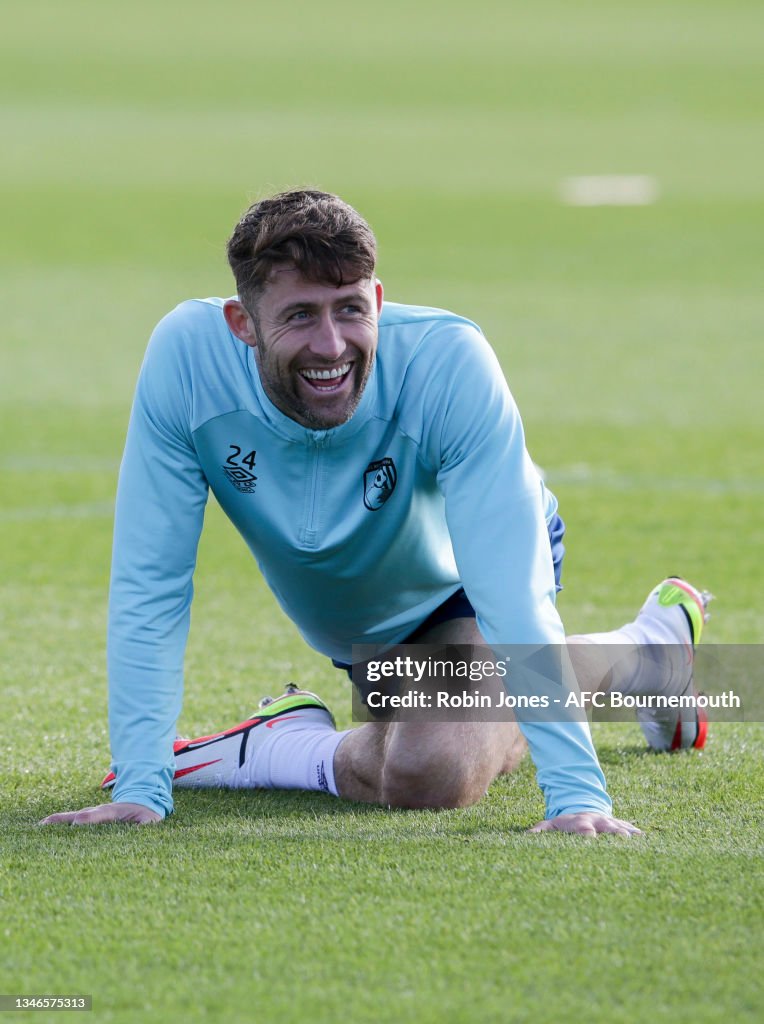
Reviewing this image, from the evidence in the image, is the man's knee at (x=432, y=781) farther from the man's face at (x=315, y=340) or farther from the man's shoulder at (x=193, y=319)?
the man's shoulder at (x=193, y=319)

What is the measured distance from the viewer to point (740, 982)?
2.60 m

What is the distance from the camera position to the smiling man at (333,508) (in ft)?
11.1

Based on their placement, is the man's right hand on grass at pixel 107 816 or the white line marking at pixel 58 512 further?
the white line marking at pixel 58 512

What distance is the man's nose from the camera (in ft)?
11.1

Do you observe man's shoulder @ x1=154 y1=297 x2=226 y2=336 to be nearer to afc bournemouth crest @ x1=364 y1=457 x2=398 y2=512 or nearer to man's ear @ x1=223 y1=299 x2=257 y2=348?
man's ear @ x1=223 y1=299 x2=257 y2=348

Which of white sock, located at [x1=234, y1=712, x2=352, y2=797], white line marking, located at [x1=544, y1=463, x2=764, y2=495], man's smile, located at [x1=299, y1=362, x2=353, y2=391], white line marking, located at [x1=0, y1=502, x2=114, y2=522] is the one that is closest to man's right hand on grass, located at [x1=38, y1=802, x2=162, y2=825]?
white sock, located at [x1=234, y1=712, x2=352, y2=797]

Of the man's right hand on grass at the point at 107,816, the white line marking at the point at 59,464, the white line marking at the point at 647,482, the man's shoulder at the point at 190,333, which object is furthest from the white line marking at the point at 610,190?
the man's right hand on grass at the point at 107,816

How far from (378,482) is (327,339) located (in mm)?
450

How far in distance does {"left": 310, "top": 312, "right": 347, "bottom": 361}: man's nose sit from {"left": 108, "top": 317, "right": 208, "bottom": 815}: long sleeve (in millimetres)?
427

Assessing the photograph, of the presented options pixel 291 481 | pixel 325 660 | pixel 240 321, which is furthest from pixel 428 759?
pixel 325 660

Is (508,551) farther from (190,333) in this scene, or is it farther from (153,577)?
(190,333)

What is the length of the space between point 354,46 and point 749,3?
15.2 meters

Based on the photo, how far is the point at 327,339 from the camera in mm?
3381

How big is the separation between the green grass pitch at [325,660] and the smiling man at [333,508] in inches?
5.1
